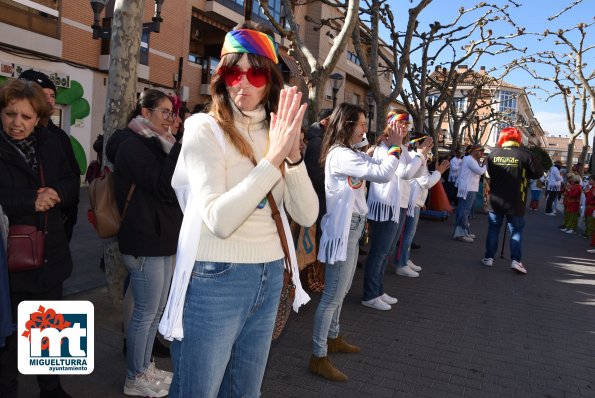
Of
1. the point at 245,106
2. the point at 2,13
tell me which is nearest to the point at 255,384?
the point at 245,106

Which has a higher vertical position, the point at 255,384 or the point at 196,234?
the point at 196,234

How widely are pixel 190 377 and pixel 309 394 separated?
5.88ft

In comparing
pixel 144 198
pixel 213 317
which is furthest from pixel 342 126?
pixel 213 317

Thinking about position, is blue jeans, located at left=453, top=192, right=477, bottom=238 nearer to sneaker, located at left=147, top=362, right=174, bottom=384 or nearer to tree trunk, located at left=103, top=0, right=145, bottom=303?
tree trunk, located at left=103, top=0, right=145, bottom=303

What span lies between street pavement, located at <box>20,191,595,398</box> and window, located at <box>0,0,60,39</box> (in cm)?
912

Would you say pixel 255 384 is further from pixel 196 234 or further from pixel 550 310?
pixel 550 310

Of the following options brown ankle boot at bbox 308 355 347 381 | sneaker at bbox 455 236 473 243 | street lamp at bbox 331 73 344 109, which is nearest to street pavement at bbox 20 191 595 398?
brown ankle boot at bbox 308 355 347 381

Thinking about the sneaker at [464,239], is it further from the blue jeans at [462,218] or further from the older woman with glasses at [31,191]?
the older woman with glasses at [31,191]

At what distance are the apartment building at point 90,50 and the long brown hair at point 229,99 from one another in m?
10.7

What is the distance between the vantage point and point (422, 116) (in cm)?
1650

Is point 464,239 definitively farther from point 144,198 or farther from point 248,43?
point 248,43

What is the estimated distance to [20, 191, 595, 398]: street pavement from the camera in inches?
135

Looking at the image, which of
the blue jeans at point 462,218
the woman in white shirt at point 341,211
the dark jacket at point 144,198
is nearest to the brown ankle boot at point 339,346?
the woman in white shirt at point 341,211

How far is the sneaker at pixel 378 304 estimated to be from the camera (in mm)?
5172
